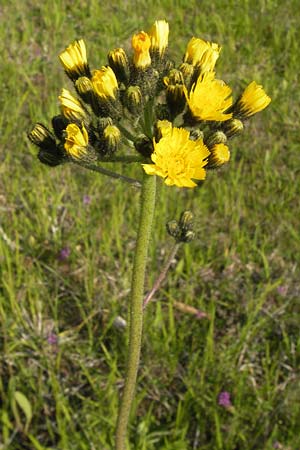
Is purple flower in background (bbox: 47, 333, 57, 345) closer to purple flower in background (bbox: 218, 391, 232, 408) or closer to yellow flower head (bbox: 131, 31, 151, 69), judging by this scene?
purple flower in background (bbox: 218, 391, 232, 408)

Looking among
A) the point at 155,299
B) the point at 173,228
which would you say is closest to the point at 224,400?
the point at 155,299

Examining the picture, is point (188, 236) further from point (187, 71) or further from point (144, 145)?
point (187, 71)

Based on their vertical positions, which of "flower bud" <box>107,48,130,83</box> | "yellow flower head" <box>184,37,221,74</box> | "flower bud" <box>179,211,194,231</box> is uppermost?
"yellow flower head" <box>184,37,221,74</box>

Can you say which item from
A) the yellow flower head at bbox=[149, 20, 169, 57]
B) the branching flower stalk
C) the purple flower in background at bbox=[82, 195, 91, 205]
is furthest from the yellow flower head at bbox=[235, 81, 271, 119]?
the purple flower in background at bbox=[82, 195, 91, 205]

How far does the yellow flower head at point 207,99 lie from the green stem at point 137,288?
11.9 inches

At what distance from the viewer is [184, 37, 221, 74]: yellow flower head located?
2.19m

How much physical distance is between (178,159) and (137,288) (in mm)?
511

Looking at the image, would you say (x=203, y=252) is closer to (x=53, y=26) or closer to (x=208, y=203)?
(x=208, y=203)

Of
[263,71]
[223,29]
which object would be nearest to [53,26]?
[223,29]

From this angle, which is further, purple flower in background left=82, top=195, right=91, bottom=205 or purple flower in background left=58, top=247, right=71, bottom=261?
purple flower in background left=82, top=195, right=91, bottom=205

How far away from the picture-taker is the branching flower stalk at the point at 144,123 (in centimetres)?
199

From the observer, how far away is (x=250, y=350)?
339 centimetres

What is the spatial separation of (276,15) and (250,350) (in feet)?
14.5

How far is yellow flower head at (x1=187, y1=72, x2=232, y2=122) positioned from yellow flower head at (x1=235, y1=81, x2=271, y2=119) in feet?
0.66
